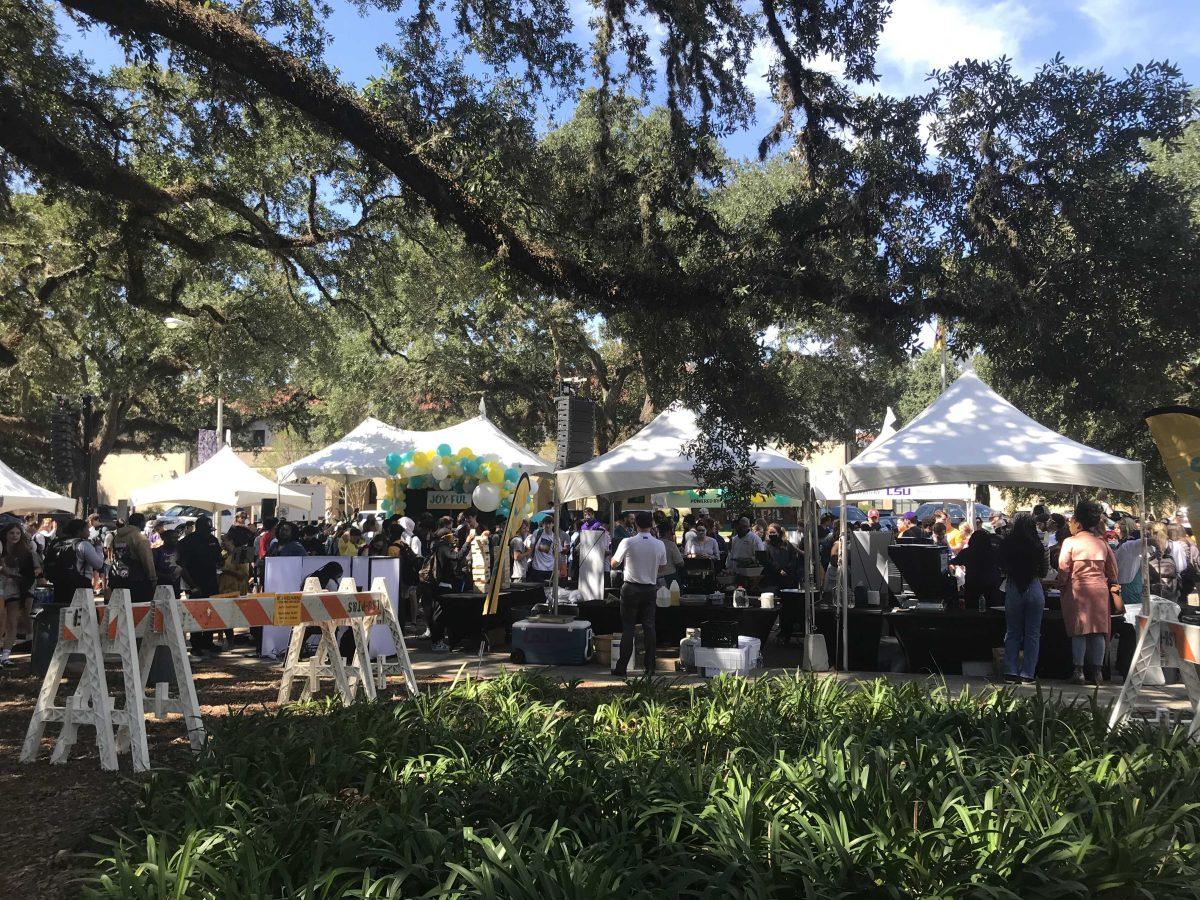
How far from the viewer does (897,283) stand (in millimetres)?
9641

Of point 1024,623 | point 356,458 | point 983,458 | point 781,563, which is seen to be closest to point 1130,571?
point 1024,623

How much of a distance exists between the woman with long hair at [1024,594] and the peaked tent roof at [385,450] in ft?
39.7

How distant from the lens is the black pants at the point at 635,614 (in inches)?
439

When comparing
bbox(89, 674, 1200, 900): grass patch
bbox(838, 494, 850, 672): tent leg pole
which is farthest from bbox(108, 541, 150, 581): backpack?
bbox(838, 494, 850, 672): tent leg pole

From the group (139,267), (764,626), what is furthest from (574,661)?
(139,267)

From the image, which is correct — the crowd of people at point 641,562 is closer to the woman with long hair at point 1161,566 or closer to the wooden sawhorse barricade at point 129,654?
the woman with long hair at point 1161,566

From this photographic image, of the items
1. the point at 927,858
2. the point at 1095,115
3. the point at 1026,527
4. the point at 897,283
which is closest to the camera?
the point at 927,858

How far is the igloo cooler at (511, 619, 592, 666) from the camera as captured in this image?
39.6 feet

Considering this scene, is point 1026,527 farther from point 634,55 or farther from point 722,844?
point 722,844

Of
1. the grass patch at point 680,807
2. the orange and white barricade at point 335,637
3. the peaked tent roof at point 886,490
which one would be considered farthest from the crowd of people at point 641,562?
the grass patch at point 680,807

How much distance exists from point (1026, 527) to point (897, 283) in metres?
2.99

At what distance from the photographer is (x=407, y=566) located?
1450 cm

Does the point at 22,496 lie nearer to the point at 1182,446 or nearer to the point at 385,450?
the point at 385,450

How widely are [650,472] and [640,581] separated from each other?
251cm
